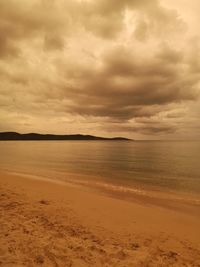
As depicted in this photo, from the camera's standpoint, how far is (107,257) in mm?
5711

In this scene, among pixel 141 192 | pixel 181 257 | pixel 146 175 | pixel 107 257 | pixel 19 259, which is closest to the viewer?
pixel 19 259

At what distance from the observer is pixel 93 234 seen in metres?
7.34

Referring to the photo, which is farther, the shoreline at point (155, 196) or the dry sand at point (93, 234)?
the shoreline at point (155, 196)

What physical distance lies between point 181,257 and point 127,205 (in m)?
5.75

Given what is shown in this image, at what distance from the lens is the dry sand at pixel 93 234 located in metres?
5.57

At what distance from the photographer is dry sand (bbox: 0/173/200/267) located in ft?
18.3

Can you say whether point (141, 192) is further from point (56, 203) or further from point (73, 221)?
point (73, 221)

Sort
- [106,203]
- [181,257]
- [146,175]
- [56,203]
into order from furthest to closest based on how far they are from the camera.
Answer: [146,175] < [106,203] < [56,203] < [181,257]

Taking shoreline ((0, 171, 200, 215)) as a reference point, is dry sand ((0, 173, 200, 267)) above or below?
above

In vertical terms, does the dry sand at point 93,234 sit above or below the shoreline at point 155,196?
above

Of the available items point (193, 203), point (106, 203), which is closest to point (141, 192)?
point (193, 203)

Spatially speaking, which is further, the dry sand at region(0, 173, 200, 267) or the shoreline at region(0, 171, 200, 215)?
the shoreline at region(0, 171, 200, 215)

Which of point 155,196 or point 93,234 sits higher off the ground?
point 93,234

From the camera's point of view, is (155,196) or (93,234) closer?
(93,234)
